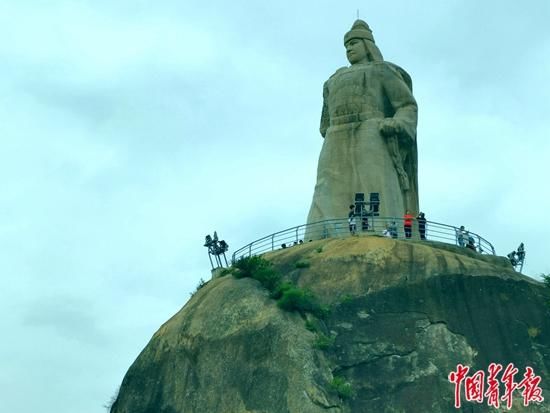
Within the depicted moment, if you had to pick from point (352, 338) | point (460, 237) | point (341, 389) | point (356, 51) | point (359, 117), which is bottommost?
point (341, 389)

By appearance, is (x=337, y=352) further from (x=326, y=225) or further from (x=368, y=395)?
(x=326, y=225)

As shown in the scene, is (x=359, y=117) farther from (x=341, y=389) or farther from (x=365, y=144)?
(x=341, y=389)

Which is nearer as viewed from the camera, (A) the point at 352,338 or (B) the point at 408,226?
(A) the point at 352,338

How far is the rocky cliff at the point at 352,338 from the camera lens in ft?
113

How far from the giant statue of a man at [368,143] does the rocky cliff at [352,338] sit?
424cm

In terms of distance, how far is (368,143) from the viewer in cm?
4338

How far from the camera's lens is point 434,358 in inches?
1383

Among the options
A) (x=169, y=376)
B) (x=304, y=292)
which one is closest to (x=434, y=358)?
(x=304, y=292)

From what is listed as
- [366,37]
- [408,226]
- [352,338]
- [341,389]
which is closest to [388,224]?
[408,226]

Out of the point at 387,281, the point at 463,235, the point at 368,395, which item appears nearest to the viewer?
the point at 368,395

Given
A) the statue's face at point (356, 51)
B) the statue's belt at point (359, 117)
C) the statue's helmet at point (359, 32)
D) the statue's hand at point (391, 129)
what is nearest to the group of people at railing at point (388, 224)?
the statue's hand at point (391, 129)

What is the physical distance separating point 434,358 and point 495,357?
175 cm

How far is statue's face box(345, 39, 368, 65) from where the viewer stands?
4594 cm

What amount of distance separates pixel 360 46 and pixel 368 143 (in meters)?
4.42
